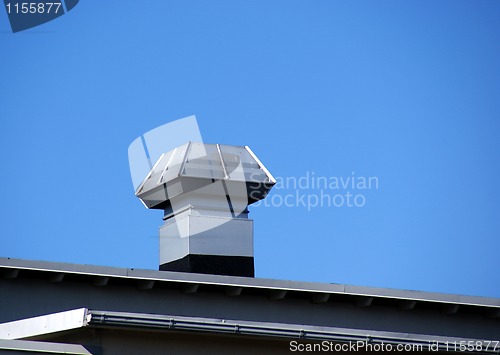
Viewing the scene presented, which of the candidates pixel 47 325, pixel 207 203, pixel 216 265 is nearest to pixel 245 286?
pixel 216 265

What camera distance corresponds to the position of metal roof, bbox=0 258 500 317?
1875cm

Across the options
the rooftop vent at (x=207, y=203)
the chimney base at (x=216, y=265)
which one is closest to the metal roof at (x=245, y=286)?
the chimney base at (x=216, y=265)

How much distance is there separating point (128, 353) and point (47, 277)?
420 centimetres

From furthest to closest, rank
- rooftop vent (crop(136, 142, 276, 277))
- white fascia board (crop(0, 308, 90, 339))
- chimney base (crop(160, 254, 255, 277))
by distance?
rooftop vent (crop(136, 142, 276, 277)) → chimney base (crop(160, 254, 255, 277)) → white fascia board (crop(0, 308, 90, 339))

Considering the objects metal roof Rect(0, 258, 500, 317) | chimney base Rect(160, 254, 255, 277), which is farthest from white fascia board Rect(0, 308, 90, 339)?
chimney base Rect(160, 254, 255, 277)

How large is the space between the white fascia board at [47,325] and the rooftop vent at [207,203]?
586cm

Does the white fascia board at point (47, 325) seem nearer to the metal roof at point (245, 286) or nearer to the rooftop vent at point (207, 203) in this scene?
the metal roof at point (245, 286)

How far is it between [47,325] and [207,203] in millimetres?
7374

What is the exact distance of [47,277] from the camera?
18.9 metres

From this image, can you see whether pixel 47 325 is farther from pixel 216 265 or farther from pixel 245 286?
pixel 216 265

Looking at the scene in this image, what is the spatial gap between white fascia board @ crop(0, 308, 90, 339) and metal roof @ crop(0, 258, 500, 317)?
9.16 feet

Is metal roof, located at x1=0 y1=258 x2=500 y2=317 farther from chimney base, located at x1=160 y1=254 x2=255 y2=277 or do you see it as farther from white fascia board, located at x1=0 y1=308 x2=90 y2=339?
white fascia board, located at x1=0 y1=308 x2=90 y2=339

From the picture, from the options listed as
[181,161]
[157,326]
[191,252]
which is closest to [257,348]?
[157,326]

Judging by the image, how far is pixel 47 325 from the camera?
49.6ft
